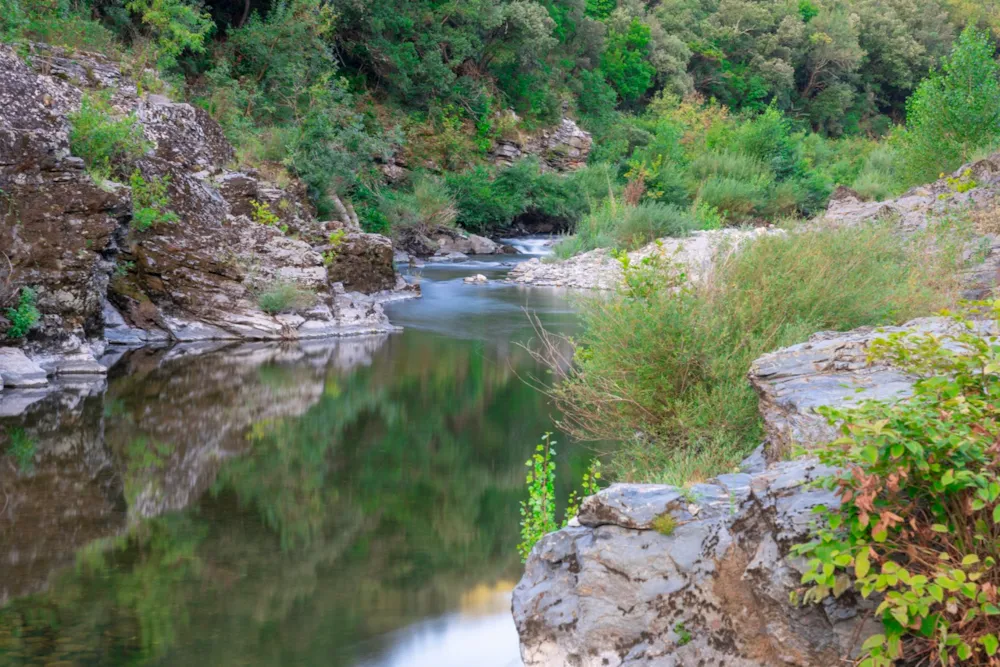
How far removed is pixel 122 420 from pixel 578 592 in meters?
6.83

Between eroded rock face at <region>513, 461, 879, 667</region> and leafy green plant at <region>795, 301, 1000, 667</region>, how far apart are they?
17cm

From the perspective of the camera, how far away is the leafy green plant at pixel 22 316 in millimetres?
11047

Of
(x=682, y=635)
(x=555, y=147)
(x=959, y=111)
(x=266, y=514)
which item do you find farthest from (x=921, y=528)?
(x=555, y=147)

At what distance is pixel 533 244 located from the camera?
31688 millimetres

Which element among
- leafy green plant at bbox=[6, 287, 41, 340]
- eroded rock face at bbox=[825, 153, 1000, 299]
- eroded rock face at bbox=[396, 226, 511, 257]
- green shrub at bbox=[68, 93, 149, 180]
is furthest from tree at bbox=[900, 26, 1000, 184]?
leafy green plant at bbox=[6, 287, 41, 340]

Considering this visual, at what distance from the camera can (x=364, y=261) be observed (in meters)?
19.3

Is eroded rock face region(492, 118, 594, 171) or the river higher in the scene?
eroded rock face region(492, 118, 594, 171)

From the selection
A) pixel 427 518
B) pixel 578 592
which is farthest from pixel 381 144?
pixel 578 592

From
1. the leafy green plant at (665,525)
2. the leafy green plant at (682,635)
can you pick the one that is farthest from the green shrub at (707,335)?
the leafy green plant at (682,635)

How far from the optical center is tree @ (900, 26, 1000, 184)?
20.3m

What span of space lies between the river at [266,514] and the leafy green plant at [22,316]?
3.81 ft

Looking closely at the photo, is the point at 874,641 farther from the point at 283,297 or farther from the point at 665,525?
the point at 283,297

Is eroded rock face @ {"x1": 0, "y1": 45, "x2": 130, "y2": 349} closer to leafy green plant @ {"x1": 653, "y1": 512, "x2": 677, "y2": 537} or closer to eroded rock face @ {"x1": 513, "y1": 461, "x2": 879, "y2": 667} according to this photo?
eroded rock face @ {"x1": 513, "y1": 461, "x2": 879, "y2": 667}

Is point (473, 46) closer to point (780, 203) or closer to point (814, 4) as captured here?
point (780, 203)
